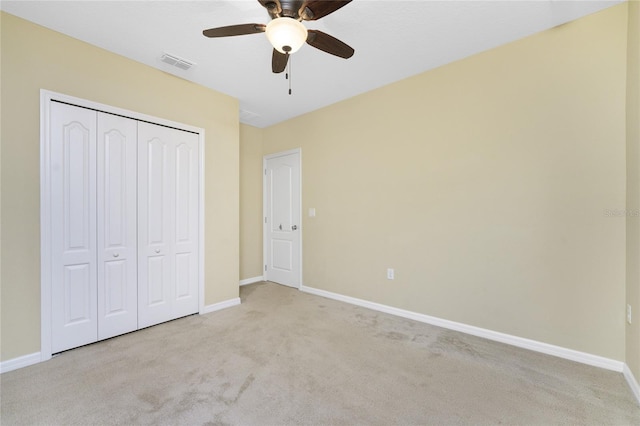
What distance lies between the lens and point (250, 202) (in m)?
4.77

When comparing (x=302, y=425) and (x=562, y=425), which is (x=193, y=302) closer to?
(x=302, y=425)

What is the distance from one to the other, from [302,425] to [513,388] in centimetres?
148

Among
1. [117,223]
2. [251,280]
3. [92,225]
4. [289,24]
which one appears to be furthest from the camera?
[251,280]

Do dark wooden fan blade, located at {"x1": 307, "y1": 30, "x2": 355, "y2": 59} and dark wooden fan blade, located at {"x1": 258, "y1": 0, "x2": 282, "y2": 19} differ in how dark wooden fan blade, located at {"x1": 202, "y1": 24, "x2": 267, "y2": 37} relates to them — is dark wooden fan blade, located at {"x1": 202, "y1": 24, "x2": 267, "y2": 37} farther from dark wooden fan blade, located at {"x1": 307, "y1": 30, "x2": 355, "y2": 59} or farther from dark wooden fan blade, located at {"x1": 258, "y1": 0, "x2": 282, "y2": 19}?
dark wooden fan blade, located at {"x1": 307, "y1": 30, "x2": 355, "y2": 59}

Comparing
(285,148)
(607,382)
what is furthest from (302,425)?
(285,148)

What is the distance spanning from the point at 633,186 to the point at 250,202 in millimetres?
4488

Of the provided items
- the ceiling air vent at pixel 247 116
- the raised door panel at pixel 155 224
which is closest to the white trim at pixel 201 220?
the raised door panel at pixel 155 224

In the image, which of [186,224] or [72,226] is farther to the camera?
[186,224]

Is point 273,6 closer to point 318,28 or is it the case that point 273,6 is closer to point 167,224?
point 318,28

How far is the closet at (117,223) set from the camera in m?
2.34

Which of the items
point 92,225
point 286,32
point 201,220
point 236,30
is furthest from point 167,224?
point 286,32

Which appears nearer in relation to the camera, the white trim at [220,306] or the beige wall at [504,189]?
the beige wall at [504,189]

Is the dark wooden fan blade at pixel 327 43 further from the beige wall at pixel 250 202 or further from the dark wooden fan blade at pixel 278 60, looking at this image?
the beige wall at pixel 250 202

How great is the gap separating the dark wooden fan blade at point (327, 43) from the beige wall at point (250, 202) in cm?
302
